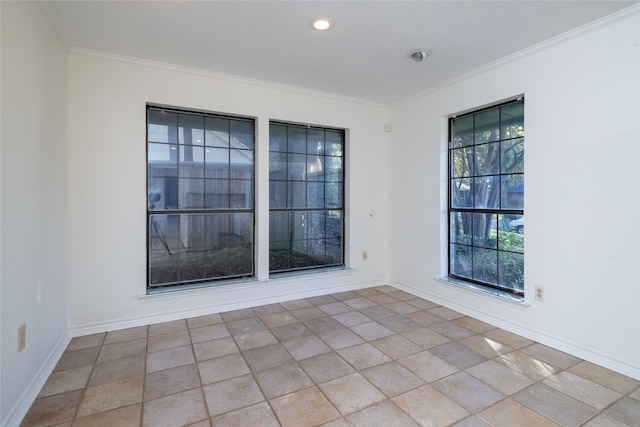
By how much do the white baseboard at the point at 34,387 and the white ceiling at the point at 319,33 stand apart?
237 cm

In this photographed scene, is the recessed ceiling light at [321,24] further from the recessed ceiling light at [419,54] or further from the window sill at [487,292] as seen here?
the window sill at [487,292]

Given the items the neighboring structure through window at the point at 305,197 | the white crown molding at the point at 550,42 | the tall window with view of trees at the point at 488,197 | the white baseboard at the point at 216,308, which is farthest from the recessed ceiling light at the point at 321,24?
the white baseboard at the point at 216,308

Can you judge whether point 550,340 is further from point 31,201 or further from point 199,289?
point 31,201

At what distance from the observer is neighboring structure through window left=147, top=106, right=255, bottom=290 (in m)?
3.14

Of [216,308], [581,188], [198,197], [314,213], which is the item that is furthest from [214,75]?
[581,188]

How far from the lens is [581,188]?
239 cm

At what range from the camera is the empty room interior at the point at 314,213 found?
6.18 feet

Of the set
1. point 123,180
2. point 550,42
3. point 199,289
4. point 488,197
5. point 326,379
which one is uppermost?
point 550,42

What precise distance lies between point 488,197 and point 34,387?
382 centimetres

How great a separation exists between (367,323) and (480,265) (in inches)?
52.3

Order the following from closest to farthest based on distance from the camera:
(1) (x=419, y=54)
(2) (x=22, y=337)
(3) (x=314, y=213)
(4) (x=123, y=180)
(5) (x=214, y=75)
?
(2) (x=22, y=337), (1) (x=419, y=54), (4) (x=123, y=180), (5) (x=214, y=75), (3) (x=314, y=213)

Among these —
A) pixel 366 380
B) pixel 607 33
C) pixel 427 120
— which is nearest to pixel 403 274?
pixel 427 120

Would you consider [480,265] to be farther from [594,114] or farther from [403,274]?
[594,114]

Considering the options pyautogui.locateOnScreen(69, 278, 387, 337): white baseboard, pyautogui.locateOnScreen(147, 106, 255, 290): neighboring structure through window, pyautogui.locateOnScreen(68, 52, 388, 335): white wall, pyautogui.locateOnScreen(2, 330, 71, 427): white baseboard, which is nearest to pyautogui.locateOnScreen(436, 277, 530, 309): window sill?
pyautogui.locateOnScreen(69, 278, 387, 337): white baseboard
